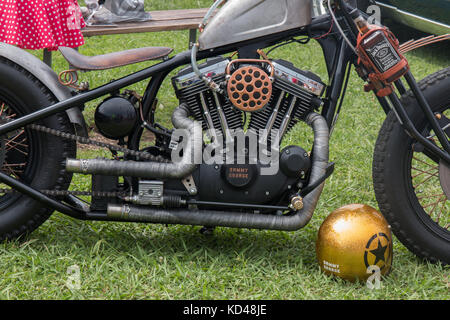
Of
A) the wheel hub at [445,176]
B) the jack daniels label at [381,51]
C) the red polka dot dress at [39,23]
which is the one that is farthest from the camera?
the red polka dot dress at [39,23]

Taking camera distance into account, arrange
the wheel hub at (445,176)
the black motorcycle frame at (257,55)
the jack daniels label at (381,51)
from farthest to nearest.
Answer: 1. the wheel hub at (445,176)
2. the black motorcycle frame at (257,55)
3. the jack daniels label at (381,51)

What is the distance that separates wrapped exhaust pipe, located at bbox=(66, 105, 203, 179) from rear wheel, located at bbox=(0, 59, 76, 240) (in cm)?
19

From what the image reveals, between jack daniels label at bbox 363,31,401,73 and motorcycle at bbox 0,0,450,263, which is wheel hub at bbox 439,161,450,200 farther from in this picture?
jack daniels label at bbox 363,31,401,73

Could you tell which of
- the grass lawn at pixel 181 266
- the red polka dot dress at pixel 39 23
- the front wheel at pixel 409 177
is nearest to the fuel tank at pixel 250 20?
the front wheel at pixel 409 177

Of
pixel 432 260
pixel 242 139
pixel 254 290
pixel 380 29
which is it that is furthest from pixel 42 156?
pixel 432 260

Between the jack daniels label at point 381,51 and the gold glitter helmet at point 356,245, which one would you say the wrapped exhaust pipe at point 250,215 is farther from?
the jack daniels label at point 381,51

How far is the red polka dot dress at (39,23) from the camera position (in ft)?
12.2

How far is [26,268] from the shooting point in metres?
3.19

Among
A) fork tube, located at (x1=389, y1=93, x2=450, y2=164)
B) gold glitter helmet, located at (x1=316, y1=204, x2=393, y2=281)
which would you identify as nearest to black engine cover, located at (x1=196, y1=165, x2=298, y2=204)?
gold glitter helmet, located at (x1=316, y1=204, x2=393, y2=281)

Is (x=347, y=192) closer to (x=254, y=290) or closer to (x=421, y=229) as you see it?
(x=421, y=229)

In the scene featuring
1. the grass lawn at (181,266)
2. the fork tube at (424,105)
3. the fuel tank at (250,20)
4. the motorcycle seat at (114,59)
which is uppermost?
the fuel tank at (250,20)

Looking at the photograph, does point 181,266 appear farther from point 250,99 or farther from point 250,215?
point 250,99

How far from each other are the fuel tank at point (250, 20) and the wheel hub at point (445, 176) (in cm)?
105

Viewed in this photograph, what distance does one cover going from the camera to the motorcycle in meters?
3.06
